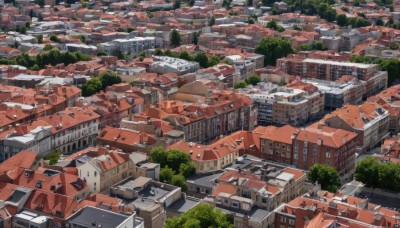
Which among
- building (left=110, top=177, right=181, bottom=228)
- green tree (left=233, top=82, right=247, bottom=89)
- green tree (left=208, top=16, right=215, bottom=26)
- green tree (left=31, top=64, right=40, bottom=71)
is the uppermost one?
building (left=110, top=177, right=181, bottom=228)

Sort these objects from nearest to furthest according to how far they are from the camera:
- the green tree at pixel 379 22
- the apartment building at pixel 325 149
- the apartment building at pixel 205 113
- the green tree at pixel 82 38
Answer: the apartment building at pixel 325 149 < the apartment building at pixel 205 113 < the green tree at pixel 82 38 < the green tree at pixel 379 22

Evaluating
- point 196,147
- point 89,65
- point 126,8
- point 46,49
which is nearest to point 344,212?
point 196,147

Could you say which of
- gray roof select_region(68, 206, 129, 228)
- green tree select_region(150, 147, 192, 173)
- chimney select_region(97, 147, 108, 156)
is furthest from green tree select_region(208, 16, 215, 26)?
gray roof select_region(68, 206, 129, 228)

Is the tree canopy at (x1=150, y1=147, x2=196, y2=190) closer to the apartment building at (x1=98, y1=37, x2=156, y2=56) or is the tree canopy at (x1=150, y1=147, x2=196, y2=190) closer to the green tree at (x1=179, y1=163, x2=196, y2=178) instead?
the green tree at (x1=179, y1=163, x2=196, y2=178)

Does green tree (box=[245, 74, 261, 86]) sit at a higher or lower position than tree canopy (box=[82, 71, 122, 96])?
lower

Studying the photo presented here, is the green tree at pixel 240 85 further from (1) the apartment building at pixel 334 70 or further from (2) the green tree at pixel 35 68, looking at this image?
(2) the green tree at pixel 35 68

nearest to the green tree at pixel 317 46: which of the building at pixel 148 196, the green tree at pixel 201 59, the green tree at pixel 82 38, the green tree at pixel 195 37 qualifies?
the green tree at pixel 195 37
